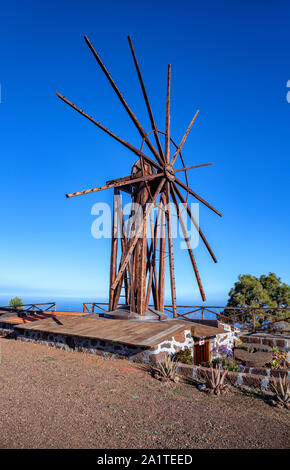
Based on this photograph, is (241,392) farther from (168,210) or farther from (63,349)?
(168,210)

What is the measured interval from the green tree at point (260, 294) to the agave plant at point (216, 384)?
16817mm

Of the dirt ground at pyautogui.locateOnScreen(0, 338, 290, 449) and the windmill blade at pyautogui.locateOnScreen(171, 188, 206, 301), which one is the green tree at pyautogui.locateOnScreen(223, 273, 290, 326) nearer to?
the windmill blade at pyautogui.locateOnScreen(171, 188, 206, 301)

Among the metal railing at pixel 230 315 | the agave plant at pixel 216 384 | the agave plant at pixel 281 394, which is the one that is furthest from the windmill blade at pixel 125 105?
the agave plant at pixel 281 394

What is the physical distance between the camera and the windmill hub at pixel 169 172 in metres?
13.9

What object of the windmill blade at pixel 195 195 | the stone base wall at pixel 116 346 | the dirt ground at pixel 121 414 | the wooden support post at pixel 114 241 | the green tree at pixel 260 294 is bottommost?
the dirt ground at pixel 121 414

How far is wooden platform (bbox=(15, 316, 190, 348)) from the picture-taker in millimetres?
8616

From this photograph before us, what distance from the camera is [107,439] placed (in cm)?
432

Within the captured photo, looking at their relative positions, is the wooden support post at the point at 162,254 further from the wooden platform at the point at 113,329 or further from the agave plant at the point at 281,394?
the agave plant at the point at 281,394

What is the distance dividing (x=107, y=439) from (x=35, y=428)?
3.89ft

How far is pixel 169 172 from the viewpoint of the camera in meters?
14.2

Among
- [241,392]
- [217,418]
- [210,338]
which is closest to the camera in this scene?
[217,418]

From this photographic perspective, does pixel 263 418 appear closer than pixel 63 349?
Yes

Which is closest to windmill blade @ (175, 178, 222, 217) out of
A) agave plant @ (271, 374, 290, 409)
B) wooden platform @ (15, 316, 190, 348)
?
wooden platform @ (15, 316, 190, 348)
